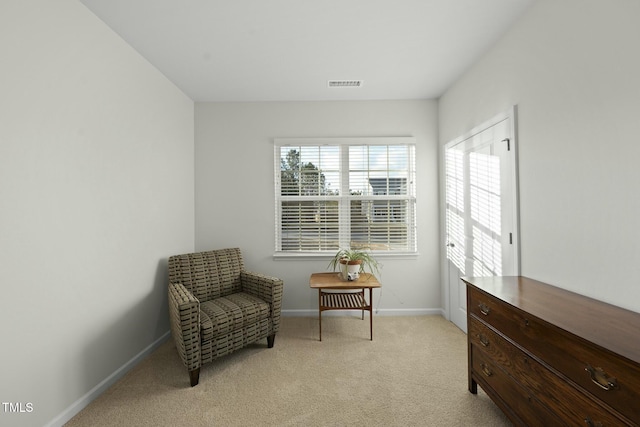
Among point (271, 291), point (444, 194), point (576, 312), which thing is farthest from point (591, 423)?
point (444, 194)

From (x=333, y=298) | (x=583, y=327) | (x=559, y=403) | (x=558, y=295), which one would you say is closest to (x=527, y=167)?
(x=558, y=295)

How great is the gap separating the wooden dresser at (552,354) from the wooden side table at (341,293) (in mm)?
1033

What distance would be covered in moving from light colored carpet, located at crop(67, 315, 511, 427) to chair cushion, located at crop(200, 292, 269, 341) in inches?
13.5

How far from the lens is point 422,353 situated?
2.56m

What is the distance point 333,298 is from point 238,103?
264 centimetres

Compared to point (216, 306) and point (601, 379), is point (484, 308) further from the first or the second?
point (216, 306)

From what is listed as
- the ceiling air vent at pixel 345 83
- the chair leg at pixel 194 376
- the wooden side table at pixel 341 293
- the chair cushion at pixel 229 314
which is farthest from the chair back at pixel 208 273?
the ceiling air vent at pixel 345 83

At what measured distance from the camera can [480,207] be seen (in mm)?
2619

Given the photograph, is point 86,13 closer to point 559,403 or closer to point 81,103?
point 81,103

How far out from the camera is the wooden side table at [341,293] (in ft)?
9.21

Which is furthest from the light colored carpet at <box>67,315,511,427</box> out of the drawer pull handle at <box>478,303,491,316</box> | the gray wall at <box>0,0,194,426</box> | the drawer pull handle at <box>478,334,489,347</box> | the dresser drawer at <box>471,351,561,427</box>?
the drawer pull handle at <box>478,303,491,316</box>

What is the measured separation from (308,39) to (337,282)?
2254mm

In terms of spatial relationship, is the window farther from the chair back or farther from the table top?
the chair back

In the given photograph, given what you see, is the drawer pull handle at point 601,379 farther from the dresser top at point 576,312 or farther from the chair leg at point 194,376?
the chair leg at point 194,376
